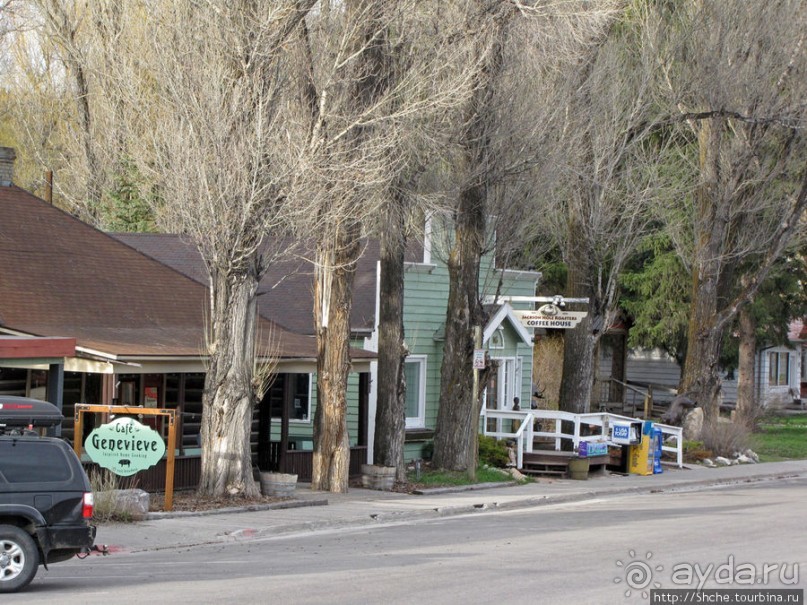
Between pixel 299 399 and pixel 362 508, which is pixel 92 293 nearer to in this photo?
pixel 362 508

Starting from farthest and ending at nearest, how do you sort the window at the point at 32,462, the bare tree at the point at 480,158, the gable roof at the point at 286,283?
the gable roof at the point at 286,283
the bare tree at the point at 480,158
the window at the point at 32,462

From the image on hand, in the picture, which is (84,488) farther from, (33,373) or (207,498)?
(33,373)

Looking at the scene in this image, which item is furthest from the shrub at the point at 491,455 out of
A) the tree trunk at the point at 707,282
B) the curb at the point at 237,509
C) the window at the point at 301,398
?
the tree trunk at the point at 707,282

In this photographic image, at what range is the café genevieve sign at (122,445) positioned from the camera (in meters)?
16.9

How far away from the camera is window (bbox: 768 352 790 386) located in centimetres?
5541

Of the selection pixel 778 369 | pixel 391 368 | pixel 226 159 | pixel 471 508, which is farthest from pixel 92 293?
pixel 778 369

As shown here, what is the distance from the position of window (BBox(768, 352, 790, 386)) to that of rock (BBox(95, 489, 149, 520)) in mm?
43704

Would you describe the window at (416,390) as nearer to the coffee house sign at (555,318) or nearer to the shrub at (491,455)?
the shrub at (491,455)

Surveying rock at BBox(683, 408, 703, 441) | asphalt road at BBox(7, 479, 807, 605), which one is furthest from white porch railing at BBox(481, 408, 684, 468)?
asphalt road at BBox(7, 479, 807, 605)

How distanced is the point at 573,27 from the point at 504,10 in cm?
197

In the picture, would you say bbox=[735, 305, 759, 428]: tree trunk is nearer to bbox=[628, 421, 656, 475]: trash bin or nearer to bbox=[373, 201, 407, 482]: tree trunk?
bbox=[628, 421, 656, 475]: trash bin

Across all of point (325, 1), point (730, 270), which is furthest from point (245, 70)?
point (730, 270)

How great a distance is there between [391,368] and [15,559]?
11753 mm

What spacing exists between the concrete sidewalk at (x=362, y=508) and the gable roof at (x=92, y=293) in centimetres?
281
